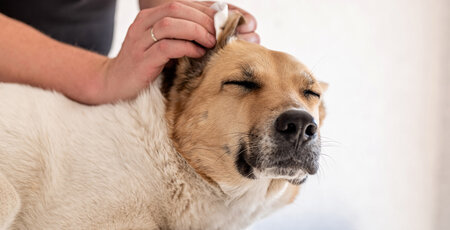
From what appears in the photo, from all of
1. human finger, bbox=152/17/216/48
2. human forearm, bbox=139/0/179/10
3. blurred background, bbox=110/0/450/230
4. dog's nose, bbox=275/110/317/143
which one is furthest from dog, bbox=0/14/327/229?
blurred background, bbox=110/0/450/230

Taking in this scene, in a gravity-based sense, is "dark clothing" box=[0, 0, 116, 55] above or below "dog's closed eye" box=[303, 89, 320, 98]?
below

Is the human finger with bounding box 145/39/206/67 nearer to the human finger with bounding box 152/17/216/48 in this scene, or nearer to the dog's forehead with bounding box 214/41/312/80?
the human finger with bounding box 152/17/216/48

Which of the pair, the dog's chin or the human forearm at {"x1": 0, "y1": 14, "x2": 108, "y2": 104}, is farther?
the human forearm at {"x1": 0, "y1": 14, "x2": 108, "y2": 104}

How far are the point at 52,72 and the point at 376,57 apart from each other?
6.72 ft

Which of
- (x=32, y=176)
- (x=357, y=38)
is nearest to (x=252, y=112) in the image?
(x=32, y=176)

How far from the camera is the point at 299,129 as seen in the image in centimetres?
88

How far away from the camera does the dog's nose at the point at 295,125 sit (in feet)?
2.89

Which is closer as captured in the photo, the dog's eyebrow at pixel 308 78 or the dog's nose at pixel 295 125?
the dog's nose at pixel 295 125

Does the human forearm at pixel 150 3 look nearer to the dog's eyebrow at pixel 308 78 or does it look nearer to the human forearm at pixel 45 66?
the human forearm at pixel 45 66

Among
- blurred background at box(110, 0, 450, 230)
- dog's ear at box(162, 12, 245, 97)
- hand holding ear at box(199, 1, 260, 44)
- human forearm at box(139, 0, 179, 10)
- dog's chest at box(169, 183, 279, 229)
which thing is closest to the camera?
dog's chest at box(169, 183, 279, 229)

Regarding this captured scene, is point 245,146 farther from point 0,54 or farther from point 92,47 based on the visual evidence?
point 92,47

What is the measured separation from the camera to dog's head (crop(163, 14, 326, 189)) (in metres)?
0.90

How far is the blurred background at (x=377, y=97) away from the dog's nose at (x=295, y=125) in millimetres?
1559

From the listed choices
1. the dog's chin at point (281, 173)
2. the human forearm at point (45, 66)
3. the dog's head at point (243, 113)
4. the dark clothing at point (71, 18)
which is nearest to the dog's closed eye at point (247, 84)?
the dog's head at point (243, 113)
